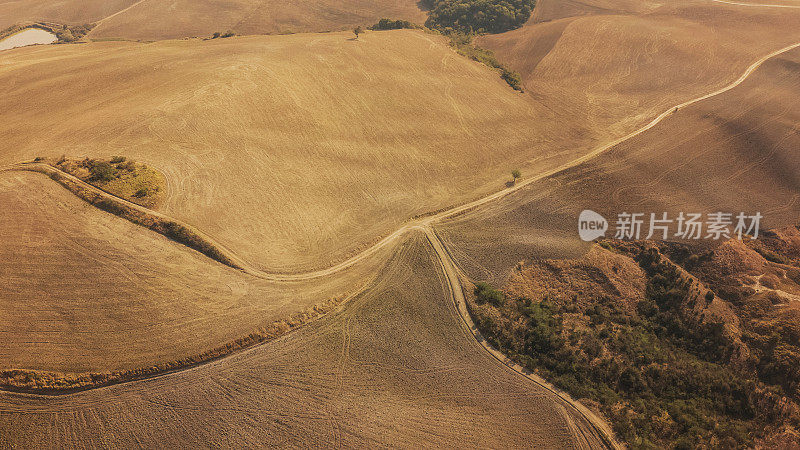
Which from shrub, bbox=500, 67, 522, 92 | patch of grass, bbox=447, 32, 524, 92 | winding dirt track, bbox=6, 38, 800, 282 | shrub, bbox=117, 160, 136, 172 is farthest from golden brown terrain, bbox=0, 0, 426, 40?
winding dirt track, bbox=6, 38, 800, 282

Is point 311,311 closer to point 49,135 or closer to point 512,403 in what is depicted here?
point 512,403

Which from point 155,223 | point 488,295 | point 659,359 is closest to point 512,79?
point 488,295

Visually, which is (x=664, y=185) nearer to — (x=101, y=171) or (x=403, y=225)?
(x=403, y=225)

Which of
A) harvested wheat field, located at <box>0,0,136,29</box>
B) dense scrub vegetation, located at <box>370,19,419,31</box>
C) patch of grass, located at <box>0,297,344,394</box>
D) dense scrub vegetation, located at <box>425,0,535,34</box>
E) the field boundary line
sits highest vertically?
dense scrub vegetation, located at <box>425,0,535,34</box>

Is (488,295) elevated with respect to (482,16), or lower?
lower

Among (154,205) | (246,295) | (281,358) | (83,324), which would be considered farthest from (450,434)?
(154,205)

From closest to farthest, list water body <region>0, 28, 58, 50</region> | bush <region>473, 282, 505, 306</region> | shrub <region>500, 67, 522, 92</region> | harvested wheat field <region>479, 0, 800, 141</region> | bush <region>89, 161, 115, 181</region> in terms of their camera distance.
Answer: bush <region>473, 282, 505, 306</region>, bush <region>89, 161, 115, 181</region>, harvested wheat field <region>479, 0, 800, 141</region>, shrub <region>500, 67, 522, 92</region>, water body <region>0, 28, 58, 50</region>

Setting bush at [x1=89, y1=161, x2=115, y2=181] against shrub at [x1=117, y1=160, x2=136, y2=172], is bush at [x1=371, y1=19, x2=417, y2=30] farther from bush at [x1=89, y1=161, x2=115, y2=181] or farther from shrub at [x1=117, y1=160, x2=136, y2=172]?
bush at [x1=89, y1=161, x2=115, y2=181]

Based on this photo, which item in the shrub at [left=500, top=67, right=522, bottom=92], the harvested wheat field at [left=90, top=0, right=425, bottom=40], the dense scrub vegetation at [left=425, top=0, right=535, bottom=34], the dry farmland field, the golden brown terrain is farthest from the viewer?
the golden brown terrain
